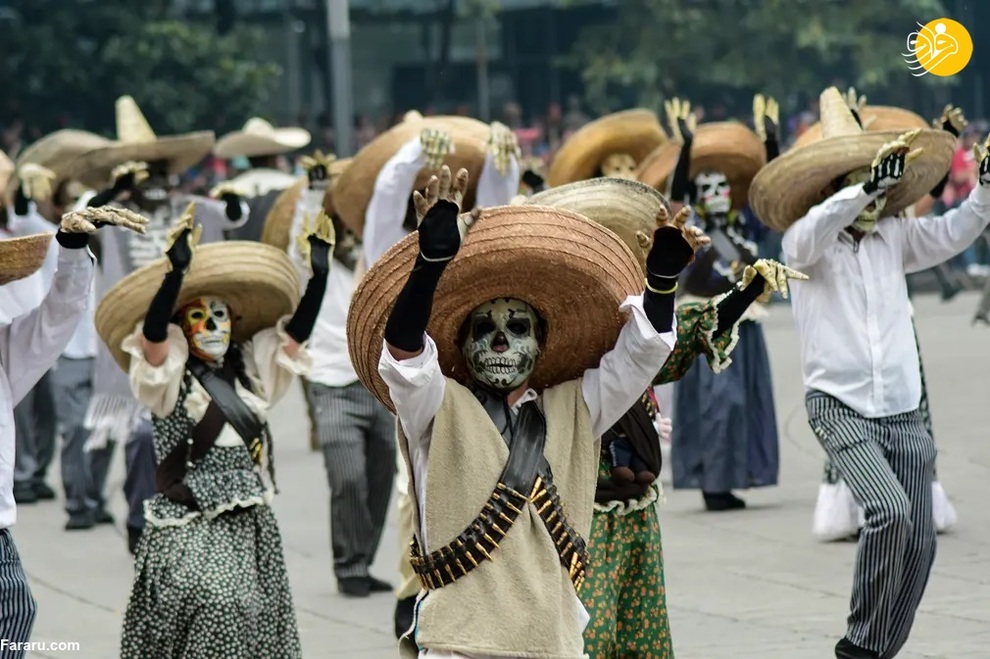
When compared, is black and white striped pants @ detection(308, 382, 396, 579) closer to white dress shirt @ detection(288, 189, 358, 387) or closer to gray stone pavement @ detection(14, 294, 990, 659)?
white dress shirt @ detection(288, 189, 358, 387)

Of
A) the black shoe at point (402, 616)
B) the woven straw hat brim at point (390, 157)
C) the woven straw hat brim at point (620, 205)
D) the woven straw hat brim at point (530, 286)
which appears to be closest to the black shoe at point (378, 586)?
the black shoe at point (402, 616)

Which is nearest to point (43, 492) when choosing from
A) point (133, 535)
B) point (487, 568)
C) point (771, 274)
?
point (133, 535)

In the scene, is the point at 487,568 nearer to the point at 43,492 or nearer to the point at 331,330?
the point at 331,330

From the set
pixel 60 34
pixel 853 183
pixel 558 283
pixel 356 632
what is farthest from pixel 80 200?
pixel 60 34

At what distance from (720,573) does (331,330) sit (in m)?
2.24

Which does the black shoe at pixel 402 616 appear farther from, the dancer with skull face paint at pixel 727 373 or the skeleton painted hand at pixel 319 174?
the dancer with skull face paint at pixel 727 373

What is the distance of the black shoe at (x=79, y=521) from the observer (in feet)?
42.8

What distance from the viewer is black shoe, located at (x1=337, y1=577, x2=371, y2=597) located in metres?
10.6

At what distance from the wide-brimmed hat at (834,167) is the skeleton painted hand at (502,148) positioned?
1291mm

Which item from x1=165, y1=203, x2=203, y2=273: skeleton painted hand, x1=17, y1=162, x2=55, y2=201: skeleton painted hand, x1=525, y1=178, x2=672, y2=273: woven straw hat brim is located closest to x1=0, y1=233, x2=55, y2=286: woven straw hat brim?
x1=165, y1=203, x2=203, y2=273: skeleton painted hand

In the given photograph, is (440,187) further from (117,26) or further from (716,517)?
(117,26)

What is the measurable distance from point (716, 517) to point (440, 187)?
24.1ft

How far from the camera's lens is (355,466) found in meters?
10.6

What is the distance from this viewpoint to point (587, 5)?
31.2 metres
